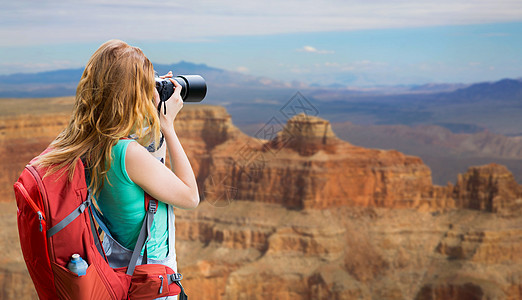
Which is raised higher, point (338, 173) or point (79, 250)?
point (79, 250)

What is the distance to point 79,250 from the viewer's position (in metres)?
1.79

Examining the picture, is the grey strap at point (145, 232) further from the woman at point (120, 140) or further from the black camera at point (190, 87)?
the black camera at point (190, 87)

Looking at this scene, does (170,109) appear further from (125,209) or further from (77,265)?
(77,265)

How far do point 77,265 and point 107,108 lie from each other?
1.75 feet

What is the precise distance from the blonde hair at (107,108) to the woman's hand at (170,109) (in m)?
0.11

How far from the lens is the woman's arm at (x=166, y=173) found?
5.93 feet

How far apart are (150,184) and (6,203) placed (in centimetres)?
2986

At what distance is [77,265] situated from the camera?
69.2 inches

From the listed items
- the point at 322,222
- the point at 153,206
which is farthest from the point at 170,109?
the point at 322,222

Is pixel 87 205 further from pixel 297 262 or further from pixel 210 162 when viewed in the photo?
pixel 210 162

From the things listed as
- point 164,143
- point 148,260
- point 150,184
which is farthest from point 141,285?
point 164,143

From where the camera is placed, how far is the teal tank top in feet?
6.02

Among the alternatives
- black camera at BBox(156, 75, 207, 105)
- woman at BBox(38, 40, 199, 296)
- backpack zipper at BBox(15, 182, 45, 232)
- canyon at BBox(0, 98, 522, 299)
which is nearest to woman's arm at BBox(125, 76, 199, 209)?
woman at BBox(38, 40, 199, 296)

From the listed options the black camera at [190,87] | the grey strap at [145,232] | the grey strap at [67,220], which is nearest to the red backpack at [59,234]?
the grey strap at [67,220]
